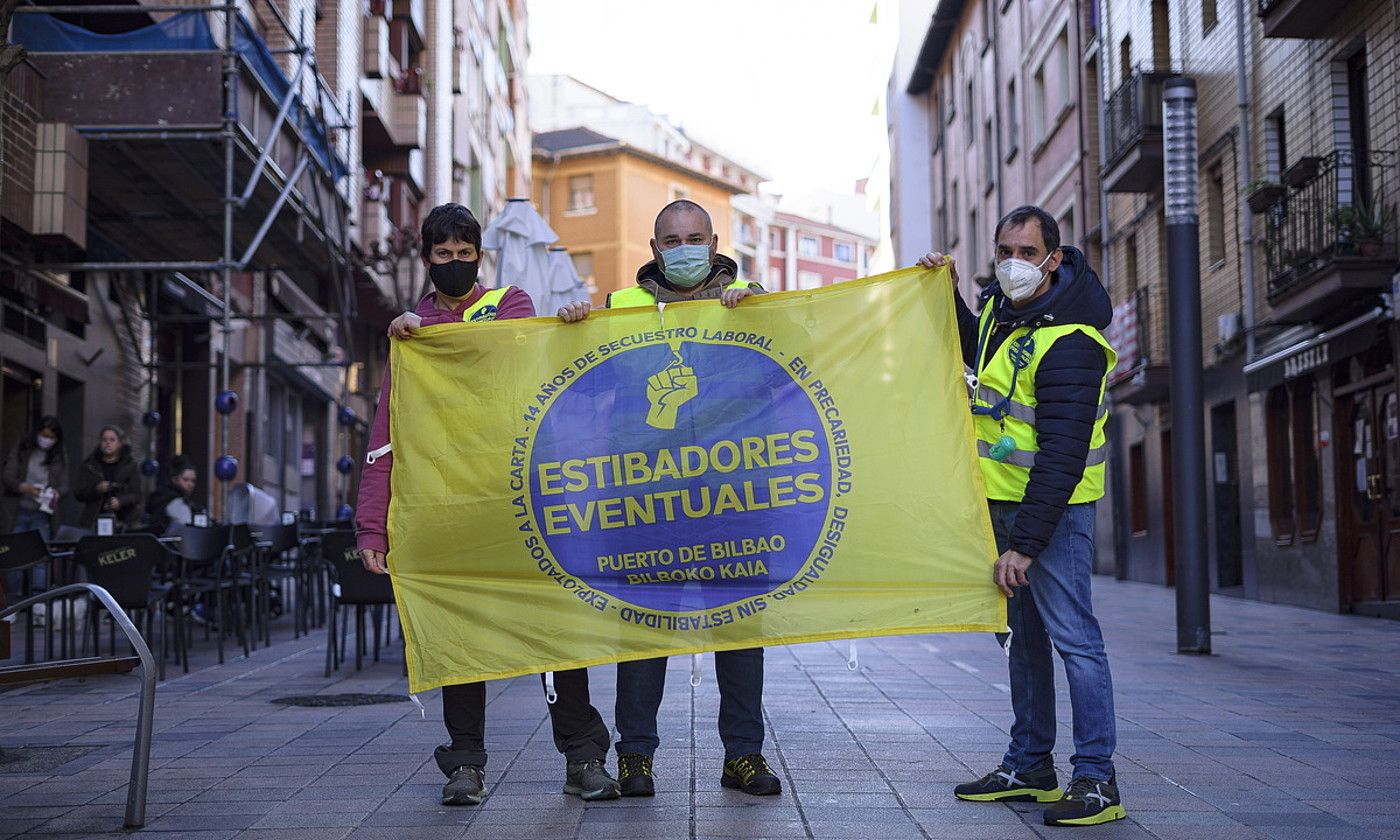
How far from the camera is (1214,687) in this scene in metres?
9.75

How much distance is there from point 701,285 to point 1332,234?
41.6 feet

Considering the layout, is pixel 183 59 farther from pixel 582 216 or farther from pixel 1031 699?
pixel 582 216

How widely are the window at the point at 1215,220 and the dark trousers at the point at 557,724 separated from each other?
744 inches

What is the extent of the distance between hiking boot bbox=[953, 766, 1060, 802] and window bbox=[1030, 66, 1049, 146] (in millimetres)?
28769

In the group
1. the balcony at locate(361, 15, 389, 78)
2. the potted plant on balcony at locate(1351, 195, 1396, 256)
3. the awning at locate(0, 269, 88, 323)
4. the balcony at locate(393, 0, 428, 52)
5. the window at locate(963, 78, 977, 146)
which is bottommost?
the awning at locate(0, 269, 88, 323)

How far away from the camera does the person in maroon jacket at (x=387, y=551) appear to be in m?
5.80

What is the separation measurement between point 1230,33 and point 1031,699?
1804cm

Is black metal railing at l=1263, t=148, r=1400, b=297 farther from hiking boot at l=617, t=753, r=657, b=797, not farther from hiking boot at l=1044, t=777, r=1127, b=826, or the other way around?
hiking boot at l=617, t=753, r=657, b=797

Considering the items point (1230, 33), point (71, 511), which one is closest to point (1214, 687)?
point (71, 511)

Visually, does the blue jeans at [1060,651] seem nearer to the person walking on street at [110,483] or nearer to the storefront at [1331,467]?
the person walking on street at [110,483]

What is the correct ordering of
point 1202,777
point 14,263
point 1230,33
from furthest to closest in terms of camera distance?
point 1230,33, point 14,263, point 1202,777

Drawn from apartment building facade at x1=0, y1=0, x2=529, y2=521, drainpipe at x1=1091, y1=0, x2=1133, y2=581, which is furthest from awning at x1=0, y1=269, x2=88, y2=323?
drainpipe at x1=1091, y1=0, x2=1133, y2=581

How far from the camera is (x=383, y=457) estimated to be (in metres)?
6.17

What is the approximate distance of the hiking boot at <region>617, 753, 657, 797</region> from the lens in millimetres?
5785
